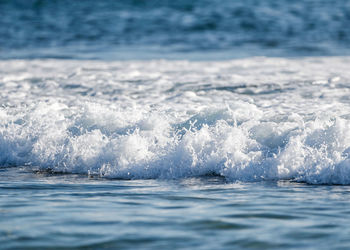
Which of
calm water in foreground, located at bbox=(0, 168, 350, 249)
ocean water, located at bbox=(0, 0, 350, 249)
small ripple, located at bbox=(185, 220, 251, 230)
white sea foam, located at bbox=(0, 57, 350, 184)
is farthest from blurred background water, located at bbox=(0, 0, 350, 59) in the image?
small ripple, located at bbox=(185, 220, 251, 230)

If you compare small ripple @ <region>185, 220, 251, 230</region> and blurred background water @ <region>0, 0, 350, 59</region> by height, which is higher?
blurred background water @ <region>0, 0, 350, 59</region>

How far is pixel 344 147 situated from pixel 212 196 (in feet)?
6.03

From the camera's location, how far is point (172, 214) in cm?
548

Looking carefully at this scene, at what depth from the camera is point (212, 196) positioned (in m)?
6.21

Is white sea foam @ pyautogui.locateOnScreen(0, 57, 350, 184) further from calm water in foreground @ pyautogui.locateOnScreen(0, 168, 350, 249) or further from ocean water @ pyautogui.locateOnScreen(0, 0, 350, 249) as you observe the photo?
calm water in foreground @ pyautogui.locateOnScreen(0, 168, 350, 249)

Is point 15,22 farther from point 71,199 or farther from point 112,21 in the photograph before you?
point 71,199

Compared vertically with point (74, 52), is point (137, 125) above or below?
below

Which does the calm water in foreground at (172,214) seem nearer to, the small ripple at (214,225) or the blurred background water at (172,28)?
the small ripple at (214,225)

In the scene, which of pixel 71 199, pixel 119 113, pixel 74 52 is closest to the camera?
pixel 71 199

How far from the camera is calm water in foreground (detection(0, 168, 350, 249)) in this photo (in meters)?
4.71

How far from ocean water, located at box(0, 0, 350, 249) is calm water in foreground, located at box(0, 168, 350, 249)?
0.02m

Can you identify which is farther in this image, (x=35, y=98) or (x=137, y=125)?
(x=35, y=98)

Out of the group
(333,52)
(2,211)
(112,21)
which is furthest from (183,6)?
(2,211)

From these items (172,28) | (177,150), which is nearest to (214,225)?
(177,150)
